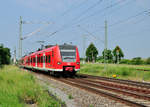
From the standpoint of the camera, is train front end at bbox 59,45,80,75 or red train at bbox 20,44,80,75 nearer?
red train at bbox 20,44,80,75

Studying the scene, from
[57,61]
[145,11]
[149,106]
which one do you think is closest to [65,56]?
[57,61]

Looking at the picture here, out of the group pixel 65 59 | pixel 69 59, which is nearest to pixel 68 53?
pixel 69 59

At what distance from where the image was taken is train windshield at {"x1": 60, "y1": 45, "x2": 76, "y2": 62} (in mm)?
18405

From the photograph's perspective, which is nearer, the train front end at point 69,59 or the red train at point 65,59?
the red train at point 65,59

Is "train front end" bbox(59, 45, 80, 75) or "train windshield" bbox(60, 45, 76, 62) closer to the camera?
"train front end" bbox(59, 45, 80, 75)

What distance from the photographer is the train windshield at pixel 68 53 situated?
18.4 metres

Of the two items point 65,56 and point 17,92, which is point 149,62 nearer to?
point 65,56

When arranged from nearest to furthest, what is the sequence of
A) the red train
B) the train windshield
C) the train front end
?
1. the red train
2. the train front end
3. the train windshield

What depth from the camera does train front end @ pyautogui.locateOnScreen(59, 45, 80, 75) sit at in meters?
18.2

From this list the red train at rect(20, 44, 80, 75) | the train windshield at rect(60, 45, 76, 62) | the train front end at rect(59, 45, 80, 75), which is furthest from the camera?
the train windshield at rect(60, 45, 76, 62)

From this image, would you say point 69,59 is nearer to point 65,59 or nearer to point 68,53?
point 65,59

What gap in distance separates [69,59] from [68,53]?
63cm

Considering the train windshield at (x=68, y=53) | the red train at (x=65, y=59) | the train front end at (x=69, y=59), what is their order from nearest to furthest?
the red train at (x=65, y=59), the train front end at (x=69, y=59), the train windshield at (x=68, y=53)

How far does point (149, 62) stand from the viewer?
58.8 meters
